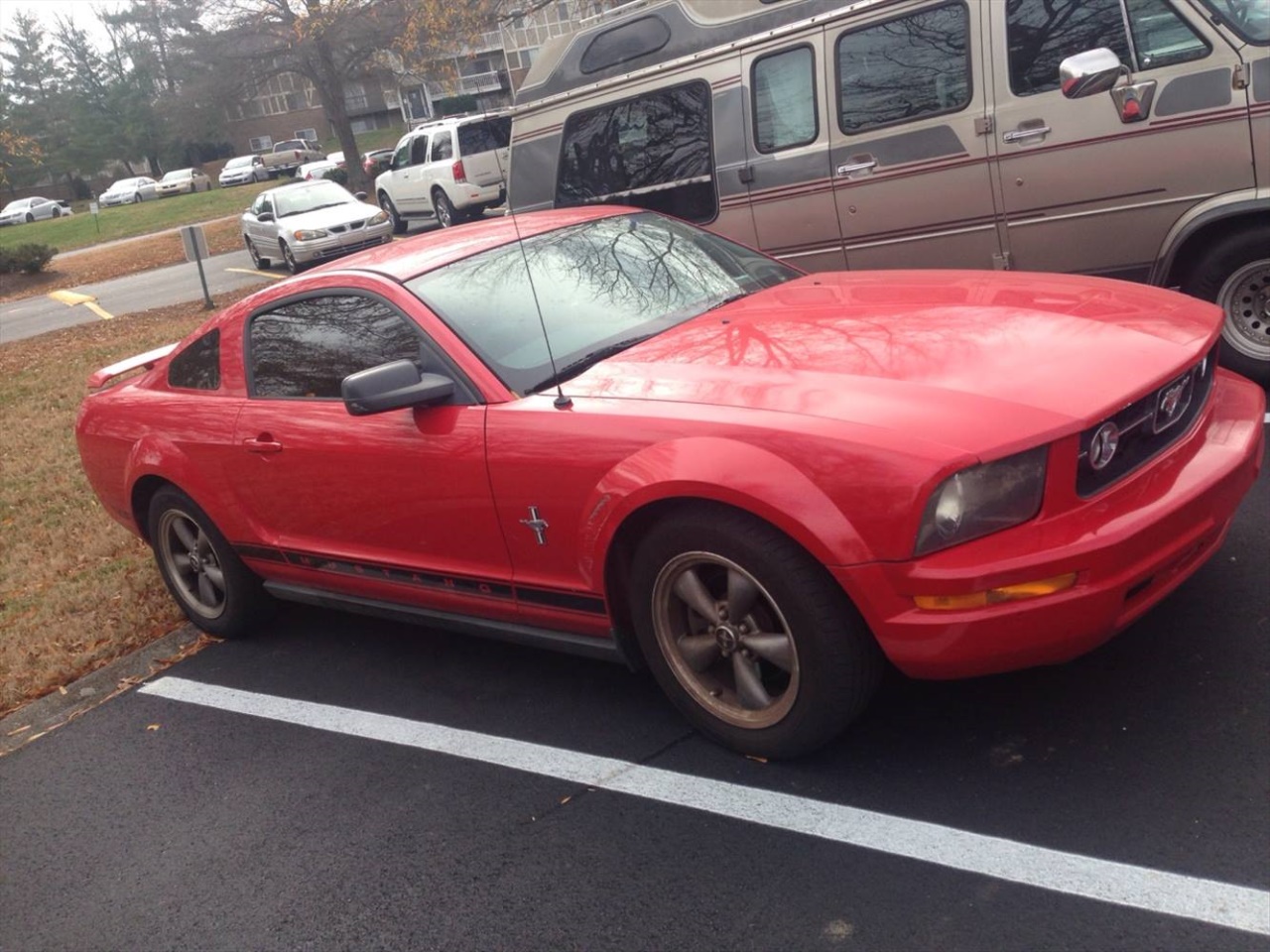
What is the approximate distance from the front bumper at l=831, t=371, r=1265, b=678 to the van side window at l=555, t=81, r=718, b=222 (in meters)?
4.55

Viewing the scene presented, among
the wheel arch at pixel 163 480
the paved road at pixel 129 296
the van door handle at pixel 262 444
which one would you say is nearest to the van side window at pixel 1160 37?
the van door handle at pixel 262 444

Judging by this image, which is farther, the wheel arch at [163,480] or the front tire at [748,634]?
the wheel arch at [163,480]

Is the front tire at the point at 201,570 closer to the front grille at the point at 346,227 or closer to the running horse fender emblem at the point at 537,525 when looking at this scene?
the running horse fender emblem at the point at 537,525

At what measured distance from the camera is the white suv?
22.8 m

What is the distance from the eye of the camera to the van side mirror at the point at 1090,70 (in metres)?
5.33

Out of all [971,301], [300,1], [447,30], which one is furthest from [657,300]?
[300,1]

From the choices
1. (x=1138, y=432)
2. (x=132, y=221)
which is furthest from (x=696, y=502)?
(x=132, y=221)

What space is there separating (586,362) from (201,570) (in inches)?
94.2

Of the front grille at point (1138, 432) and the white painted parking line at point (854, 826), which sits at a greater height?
the front grille at point (1138, 432)

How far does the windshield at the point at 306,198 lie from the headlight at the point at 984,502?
70.2 ft

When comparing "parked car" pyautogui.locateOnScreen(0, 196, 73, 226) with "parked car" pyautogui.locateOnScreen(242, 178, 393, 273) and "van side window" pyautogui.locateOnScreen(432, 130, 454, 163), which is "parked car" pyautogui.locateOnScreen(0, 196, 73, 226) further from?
"van side window" pyautogui.locateOnScreen(432, 130, 454, 163)

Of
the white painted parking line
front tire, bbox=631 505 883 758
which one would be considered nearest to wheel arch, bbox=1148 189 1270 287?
front tire, bbox=631 505 883 758

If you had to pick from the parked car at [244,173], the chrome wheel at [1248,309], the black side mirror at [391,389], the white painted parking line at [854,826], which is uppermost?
the parked car at [244,173]

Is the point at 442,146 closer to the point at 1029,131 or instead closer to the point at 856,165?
the point at 856,165
